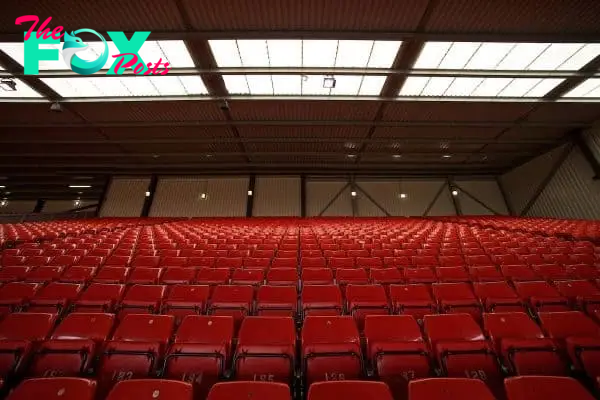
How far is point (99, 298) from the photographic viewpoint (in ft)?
8.97

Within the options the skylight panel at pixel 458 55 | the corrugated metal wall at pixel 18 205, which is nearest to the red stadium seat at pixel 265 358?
the skylight panel at pixel 458 55

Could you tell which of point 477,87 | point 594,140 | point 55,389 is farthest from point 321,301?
point 594,140

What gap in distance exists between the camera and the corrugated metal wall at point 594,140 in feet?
31.2

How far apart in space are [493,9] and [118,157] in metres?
15.4

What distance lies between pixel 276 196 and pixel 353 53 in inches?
384

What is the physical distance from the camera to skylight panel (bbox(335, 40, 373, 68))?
6184 mm

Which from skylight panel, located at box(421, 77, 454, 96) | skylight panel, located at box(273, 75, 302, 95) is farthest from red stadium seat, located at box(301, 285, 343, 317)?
skylight panel, located at box(421, 77, 454, 96)

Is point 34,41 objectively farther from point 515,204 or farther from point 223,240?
point 515,204

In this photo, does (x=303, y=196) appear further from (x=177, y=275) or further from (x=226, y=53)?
(x=177, y=275)

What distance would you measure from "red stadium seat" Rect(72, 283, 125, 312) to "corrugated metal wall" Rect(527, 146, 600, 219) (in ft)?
50.0

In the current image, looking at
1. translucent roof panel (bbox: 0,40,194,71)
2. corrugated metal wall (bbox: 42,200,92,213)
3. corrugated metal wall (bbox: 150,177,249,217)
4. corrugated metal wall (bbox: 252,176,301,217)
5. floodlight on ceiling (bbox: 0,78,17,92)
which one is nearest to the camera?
translucent roof panel (bbox: 0,40,194,71)

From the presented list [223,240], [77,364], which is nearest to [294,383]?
[77,364]

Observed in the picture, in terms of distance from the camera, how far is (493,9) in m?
5.28

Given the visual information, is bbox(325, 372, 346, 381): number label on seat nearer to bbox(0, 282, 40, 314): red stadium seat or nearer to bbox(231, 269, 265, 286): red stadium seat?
bbox(231, 269, 265, 286): red stadium seat
